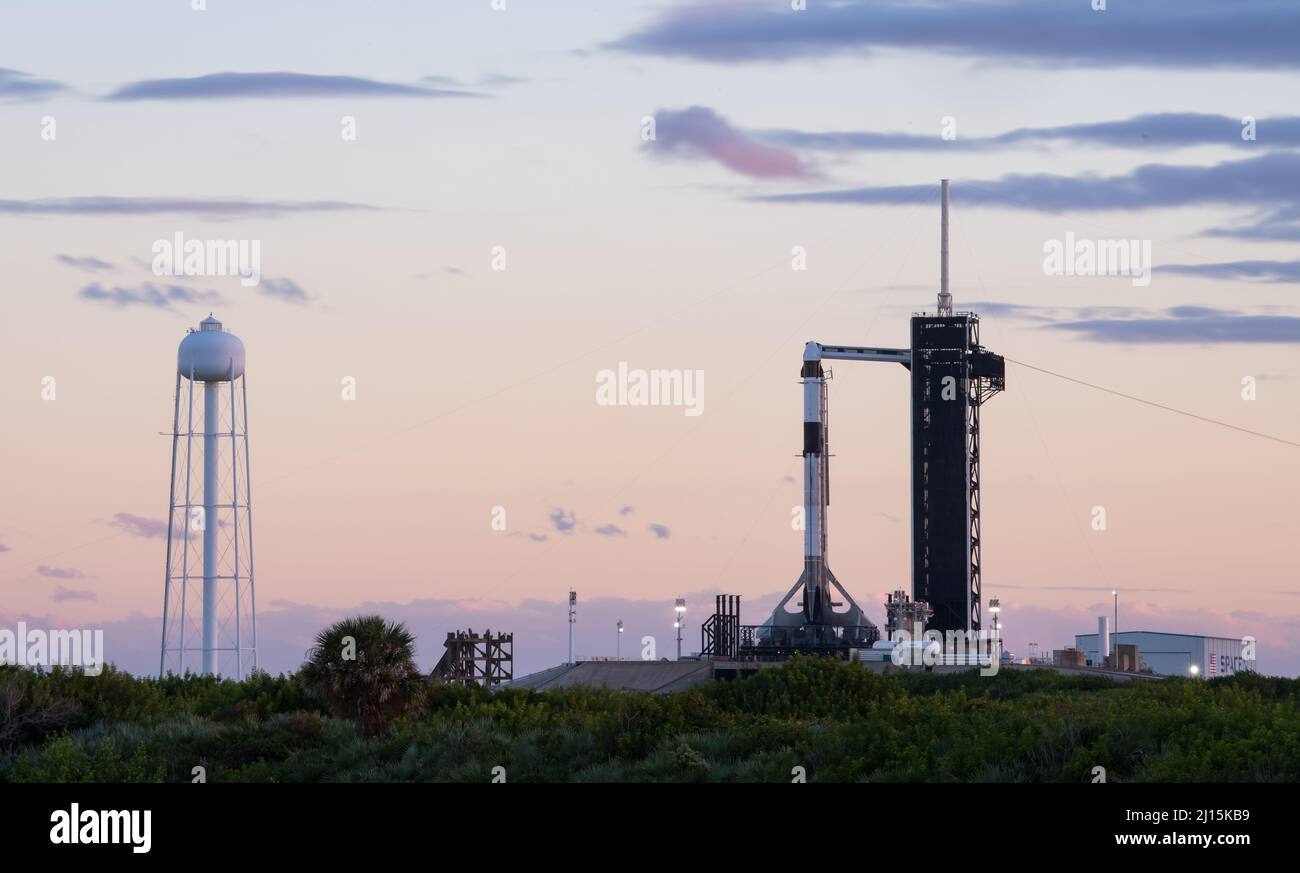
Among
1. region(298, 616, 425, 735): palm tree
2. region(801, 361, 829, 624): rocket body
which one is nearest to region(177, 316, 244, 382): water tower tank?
region(801, 361, 829, 624): rocket body

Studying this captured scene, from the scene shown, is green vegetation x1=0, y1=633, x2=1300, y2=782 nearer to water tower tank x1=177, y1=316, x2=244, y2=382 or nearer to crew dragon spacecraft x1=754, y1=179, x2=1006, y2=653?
water tower tank x1=177, y1=316, x2=244, y2=382

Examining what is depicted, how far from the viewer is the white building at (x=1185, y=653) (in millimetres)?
111494

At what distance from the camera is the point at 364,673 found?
156ft

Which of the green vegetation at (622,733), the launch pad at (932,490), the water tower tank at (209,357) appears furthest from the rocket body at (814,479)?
the green vegetation at (622,733)

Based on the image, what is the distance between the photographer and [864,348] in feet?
345

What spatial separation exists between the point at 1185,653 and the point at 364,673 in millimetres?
78016

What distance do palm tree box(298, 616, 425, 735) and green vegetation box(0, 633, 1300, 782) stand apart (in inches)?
2.7
